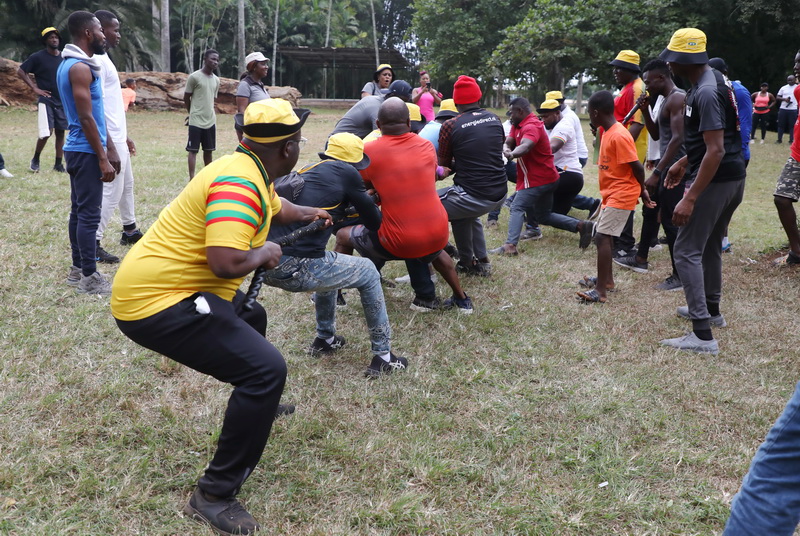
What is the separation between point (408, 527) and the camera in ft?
9.29

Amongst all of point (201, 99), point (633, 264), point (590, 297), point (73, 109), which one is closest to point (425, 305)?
point (590, 297)

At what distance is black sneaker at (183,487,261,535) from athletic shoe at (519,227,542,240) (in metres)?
6.03

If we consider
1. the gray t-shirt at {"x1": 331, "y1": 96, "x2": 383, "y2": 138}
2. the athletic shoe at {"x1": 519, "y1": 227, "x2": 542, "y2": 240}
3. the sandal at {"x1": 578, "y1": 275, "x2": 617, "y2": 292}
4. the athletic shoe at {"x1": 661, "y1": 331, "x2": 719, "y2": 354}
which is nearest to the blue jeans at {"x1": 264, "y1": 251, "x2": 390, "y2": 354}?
the athletic shoe at {"x1": 661, "y1": 331, "x2": 719, "y2": 354}

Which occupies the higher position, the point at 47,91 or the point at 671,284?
the point at 47,91

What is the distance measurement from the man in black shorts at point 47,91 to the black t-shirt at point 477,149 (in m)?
7.05

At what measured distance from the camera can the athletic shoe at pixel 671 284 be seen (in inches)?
245

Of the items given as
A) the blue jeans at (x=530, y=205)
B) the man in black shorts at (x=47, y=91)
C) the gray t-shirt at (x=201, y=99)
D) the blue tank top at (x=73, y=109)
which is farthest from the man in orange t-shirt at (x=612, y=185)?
the man in black shorts at (x=47, y=91)

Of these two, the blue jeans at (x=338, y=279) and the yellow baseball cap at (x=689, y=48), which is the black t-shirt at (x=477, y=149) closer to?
the yellow baseball cap at (x=689, y=48)

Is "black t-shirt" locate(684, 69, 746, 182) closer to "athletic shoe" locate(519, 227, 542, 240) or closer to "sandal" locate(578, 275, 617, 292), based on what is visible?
"sandal" locate(578, 275, 617, 292)

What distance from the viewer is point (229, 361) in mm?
2637

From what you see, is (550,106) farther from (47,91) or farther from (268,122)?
(47,91)

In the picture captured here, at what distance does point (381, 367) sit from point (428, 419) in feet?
2.14

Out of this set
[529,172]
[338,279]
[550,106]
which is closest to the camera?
[338,279]

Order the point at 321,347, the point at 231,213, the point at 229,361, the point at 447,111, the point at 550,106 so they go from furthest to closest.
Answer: the point at 550,106 < the point at 447,111 < the point at 321,347 < the point at 229,361 < the point at 231,213
